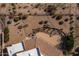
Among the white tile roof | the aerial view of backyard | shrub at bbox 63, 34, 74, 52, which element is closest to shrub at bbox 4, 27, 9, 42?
the aerial view of backyard

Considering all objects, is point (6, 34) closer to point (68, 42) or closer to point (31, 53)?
point (31, 53)

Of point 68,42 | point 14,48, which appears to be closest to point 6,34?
point 14,48

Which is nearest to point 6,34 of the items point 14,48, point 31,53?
point 14,48

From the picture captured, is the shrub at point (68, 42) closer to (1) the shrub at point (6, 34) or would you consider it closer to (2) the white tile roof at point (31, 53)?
(2) the white tile roof at point (31, 53)

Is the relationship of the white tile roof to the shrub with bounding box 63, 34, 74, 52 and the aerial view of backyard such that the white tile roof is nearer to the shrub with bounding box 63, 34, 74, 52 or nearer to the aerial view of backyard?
the aerial view of backyard

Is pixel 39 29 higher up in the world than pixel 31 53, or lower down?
higher up

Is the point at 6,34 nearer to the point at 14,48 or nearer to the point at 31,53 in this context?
the point at 14,48

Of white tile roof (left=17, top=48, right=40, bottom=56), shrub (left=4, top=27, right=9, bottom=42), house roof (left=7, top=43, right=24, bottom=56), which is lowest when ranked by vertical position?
white tile roof (left=17, top=48, right=40, bottom=56)

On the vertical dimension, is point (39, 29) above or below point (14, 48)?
above

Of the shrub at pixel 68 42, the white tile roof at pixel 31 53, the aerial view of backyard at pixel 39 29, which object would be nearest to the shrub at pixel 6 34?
the aerial view of backyard at pixel 39 29
